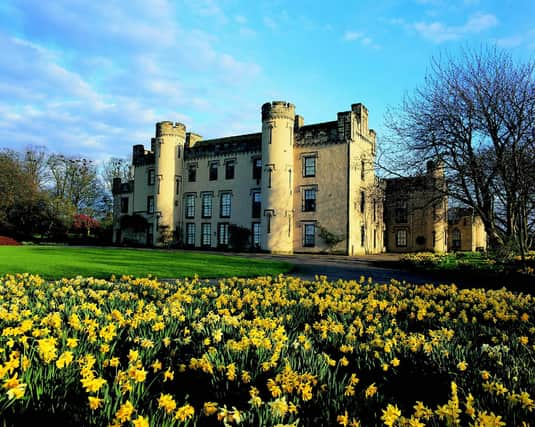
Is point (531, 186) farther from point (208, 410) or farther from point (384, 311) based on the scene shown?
point (208, 410)

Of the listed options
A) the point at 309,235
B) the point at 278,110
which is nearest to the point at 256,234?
the point at 309,235

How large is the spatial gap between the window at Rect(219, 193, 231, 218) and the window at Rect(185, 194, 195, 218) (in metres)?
3.84

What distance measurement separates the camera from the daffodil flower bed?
7.66 ft

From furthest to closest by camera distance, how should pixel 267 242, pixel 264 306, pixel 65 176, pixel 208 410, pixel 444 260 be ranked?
pixel 65 176
pixel 267 242
pixel 444 260
pixel 264 306
pixel 208 410

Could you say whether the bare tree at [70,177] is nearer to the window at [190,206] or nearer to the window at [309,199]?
the window at [190,206]

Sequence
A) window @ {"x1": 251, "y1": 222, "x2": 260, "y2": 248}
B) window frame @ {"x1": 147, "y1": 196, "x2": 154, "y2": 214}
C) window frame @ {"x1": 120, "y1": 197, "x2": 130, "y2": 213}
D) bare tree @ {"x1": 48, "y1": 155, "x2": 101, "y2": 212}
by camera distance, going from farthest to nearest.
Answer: bare tree @ {"x1": 48, "y1": 155, "x2": 101, "y2": 212} → window frame @ {"x1": 120, "y1": 197, "x2": 130, "y2": 213} → window frame @ {"x1": 147, "y1": 196, "x2": 154, "y2": 214} → window @ {"x1": 251, "y1": 222, "x2": 260, "y2": 248}

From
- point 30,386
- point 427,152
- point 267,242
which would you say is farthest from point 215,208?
point 30,386

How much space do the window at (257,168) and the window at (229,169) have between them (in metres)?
2.82

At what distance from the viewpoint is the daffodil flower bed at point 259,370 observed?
233cm

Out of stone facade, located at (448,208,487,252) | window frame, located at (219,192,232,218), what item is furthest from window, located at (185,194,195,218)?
stone facade, located at (448,208,487,252)

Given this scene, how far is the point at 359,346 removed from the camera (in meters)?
3.93

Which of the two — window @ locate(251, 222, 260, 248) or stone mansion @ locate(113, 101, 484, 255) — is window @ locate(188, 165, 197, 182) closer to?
stone mansion @ locate(113, 101, 484, 255)

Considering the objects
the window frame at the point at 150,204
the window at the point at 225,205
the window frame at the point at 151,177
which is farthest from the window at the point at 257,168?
the window frame at the point at 150,204

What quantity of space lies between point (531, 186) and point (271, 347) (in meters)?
15.9
